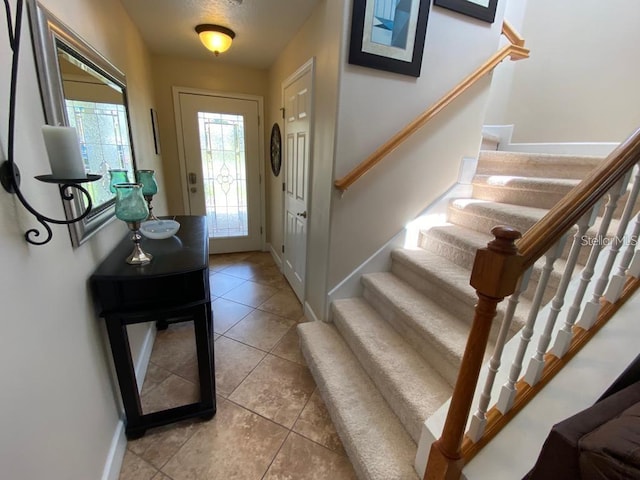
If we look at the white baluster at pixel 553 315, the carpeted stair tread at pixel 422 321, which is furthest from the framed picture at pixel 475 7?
the carpeted stair tread at pixel 422 321

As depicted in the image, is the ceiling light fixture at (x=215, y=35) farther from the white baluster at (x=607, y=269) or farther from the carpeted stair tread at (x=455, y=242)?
the white baluster at (x=607, y=269)

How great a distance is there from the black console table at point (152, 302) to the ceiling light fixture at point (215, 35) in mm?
1798

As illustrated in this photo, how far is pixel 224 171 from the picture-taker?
347 centimetres

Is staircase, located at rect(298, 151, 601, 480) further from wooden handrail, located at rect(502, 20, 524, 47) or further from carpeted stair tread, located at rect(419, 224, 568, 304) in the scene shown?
wooden handrail, located at rect(502, 20, 524, 47)

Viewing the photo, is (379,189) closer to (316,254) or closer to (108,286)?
(316,254)

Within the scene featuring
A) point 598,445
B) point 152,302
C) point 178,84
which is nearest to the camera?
point 598,445

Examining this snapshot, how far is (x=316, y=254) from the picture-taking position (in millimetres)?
2154

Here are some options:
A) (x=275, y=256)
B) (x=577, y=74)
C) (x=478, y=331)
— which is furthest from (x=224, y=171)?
(x=577, y=74)

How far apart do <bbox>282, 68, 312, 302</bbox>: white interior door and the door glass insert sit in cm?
92

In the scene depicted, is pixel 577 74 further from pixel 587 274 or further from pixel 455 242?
pixel 587 274

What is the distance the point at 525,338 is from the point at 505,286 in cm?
28

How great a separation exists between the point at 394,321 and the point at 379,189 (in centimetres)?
88

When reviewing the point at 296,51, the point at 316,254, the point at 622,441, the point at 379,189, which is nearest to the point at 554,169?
the point at 379,189

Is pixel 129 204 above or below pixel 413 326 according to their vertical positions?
above
